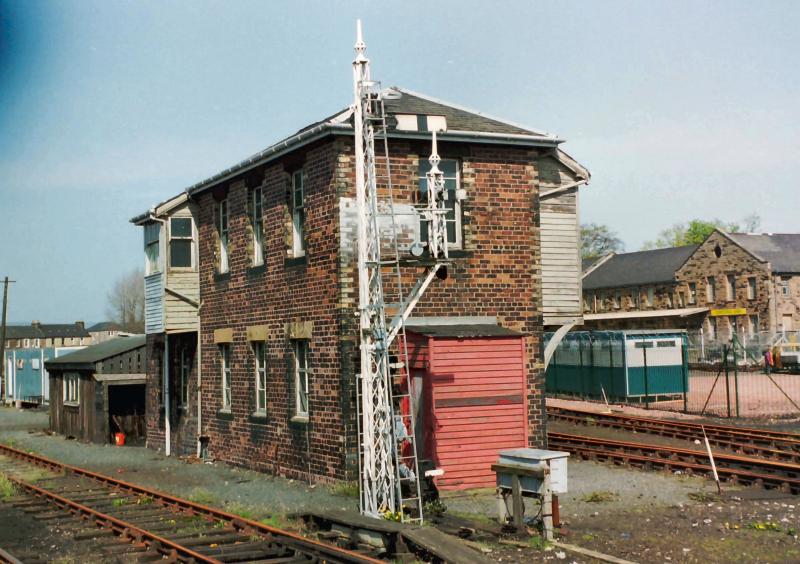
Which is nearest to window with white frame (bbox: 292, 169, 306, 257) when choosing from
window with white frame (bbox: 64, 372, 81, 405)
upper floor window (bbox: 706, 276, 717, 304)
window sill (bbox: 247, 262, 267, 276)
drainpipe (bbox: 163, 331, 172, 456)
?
window sill (bbox: 247, 262, 267, 276)

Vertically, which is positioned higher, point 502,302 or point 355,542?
point 502,302

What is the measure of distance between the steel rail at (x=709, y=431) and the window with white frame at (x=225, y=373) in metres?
10.2

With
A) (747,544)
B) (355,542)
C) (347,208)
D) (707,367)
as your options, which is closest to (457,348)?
(347,208)

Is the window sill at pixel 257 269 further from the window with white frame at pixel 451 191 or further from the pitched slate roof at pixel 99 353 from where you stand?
the pitched slate roof at pixel 99 353

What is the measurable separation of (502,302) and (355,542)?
7.00 m

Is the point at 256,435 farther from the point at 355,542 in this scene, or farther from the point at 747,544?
the point at 747,544

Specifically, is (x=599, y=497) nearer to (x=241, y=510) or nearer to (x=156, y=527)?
(x=241, y=510)

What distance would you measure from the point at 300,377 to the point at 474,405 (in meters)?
4.00

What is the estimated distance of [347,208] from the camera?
16734 millimetres

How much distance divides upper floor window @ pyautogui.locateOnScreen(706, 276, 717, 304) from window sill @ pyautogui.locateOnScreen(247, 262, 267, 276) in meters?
45.0

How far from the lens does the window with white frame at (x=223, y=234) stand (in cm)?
2177

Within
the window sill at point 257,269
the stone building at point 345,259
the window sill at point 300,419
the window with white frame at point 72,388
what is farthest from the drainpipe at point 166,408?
the window sill at point 300,419

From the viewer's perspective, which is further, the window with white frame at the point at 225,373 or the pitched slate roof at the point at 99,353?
the pitched slate roof at the point at 99,353

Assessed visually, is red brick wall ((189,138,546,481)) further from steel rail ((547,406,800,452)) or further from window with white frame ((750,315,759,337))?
window with white frame ((750,315,759,337))
